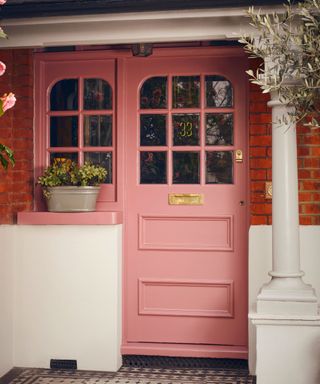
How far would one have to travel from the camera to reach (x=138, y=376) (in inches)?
253

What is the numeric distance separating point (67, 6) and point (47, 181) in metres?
1.78

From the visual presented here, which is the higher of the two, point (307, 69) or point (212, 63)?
point (212, 63)

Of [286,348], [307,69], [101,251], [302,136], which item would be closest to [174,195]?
[101,251]

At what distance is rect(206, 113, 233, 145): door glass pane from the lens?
680cm

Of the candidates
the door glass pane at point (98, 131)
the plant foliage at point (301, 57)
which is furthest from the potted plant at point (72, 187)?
the plant foliage at point (301, 57)

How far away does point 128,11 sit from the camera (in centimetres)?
542

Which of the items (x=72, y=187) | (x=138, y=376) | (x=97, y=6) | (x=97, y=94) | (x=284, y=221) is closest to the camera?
(x=97, y=6)

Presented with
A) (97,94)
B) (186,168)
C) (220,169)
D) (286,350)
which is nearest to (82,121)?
(97,94)

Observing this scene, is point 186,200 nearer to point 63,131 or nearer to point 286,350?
point 63,131

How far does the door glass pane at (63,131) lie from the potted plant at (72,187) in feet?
1.14

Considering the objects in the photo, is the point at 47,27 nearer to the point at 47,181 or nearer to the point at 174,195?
the point at 47,181

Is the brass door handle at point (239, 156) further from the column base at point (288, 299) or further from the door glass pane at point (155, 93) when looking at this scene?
the column base at point (288, 299)

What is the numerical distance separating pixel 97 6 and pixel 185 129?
1778 millimetres

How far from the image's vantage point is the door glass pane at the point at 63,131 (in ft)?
23.0
